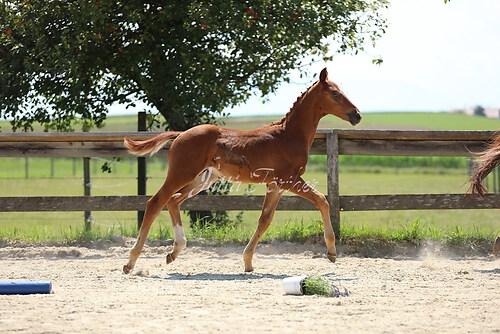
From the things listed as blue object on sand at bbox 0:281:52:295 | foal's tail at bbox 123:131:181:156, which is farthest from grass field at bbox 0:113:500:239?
blue object on sand at bbox 0:281:52:295

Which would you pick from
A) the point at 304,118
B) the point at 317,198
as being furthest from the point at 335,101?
the point at 317,198

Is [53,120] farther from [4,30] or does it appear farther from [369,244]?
[369,244]

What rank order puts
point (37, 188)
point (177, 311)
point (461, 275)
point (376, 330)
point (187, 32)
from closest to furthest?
point (376, 330) → point (177, 311) → point (461, 275) → point (187, 32) → point (37, 188)

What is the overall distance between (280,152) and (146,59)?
5010 millimetres

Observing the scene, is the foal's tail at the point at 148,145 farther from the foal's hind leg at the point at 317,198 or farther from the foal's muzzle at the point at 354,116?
the foal's muzzle at the point at 354,116

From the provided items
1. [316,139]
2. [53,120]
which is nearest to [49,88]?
[53,120]

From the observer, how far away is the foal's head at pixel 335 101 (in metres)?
8.73

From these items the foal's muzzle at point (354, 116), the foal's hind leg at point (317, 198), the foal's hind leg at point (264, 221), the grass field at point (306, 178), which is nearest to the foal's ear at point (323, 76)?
the foal's muzzle at point (354, 116)

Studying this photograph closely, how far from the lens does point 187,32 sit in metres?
12.7

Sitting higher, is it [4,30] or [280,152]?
[4,30]

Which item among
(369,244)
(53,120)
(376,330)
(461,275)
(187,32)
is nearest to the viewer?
(376,330)

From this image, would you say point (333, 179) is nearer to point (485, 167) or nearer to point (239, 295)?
point (485, 167)

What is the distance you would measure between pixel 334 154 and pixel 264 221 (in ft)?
7.60

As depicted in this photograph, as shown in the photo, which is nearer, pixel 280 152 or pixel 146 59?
pixel 280 152
